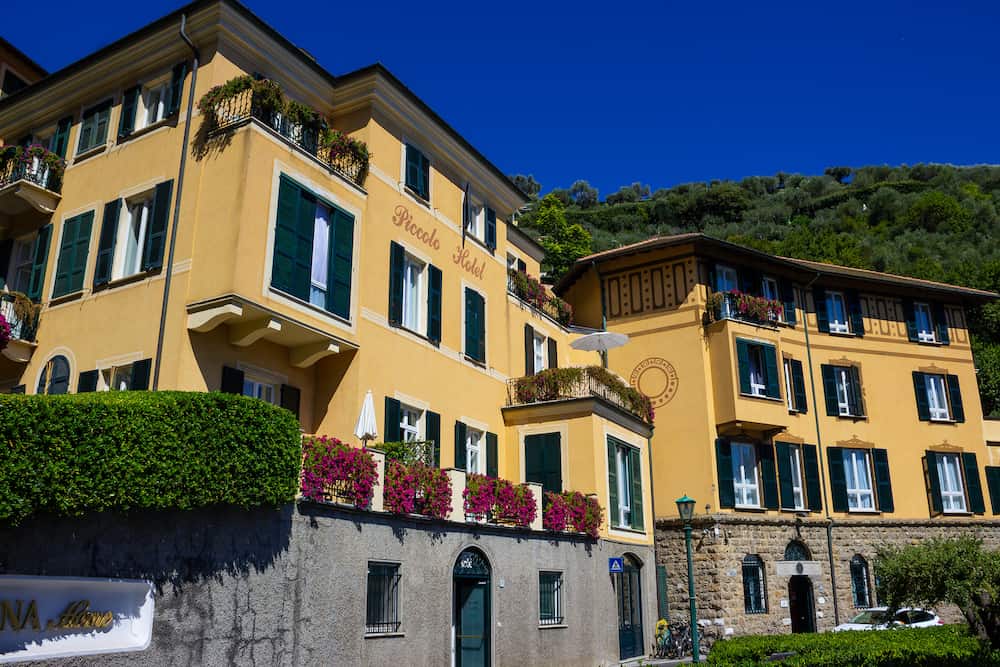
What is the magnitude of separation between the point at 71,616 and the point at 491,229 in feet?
53.1

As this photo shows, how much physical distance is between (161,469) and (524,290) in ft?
50.9

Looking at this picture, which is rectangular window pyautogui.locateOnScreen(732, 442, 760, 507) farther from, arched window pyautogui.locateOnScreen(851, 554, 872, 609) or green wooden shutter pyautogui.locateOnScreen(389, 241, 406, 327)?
green wooden shutter pyautogui.locateOnScreen(389, 241, 406, 327)

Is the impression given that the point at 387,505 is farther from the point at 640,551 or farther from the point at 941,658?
the point at 640,551

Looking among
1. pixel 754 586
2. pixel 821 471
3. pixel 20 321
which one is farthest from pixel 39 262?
pixel 821 471

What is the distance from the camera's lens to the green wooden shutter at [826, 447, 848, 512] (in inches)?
1163

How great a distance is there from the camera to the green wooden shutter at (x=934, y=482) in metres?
30.8

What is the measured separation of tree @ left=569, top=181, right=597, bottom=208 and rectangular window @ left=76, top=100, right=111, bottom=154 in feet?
289

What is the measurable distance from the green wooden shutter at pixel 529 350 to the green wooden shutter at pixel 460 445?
444 centimetres

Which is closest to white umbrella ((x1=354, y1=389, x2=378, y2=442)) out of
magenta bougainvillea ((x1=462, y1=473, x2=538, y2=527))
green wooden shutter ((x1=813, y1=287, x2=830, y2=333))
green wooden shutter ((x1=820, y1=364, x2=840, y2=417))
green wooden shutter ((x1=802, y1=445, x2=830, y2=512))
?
magenta bougainvillea ((x1=462, y1=473, x2=538, y2=527))

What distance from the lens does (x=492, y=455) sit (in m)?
21.9

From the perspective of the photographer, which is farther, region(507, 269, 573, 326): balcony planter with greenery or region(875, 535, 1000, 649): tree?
region(507, 269, 573, 326): balcony planter with greenery

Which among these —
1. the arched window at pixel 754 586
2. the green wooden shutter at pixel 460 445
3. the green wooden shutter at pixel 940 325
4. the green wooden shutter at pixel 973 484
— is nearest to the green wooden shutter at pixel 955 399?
the green wooden shutter at pixel 973 484

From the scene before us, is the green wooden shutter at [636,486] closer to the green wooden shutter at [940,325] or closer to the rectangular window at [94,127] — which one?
the rectangular window at [94,127]

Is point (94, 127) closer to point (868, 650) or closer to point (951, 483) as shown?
point (868, 650)
